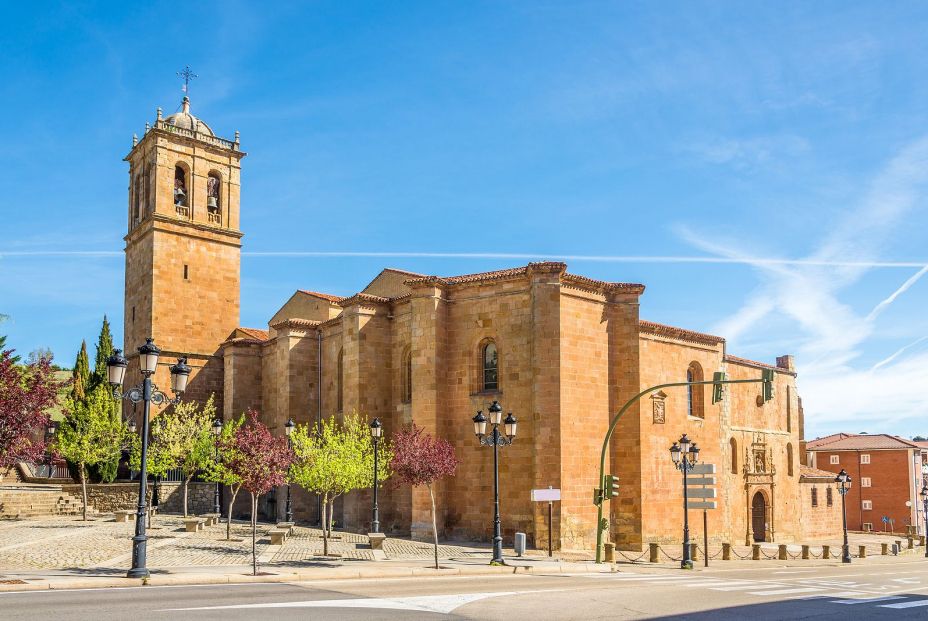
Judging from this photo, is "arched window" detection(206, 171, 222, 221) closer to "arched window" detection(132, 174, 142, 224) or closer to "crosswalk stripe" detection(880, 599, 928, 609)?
"arched window" detection(132, 174, 142, 224)

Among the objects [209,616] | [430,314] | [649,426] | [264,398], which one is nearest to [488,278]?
[430,314]

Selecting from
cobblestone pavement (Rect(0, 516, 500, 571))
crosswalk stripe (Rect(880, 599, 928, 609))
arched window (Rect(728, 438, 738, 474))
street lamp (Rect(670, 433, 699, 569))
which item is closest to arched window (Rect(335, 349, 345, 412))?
cobblestone pavement (Rect(0, 516, 500, 571))

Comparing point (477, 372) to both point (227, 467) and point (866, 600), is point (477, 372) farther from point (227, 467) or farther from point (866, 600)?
point (866, 600)

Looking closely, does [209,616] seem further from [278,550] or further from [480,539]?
[480,539]

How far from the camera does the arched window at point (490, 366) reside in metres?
32.8

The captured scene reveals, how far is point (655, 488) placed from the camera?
34562 millimetres

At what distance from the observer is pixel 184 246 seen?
1839 inches

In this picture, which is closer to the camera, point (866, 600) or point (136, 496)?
point (866, 600)

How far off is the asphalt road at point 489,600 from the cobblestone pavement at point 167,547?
4911 mm

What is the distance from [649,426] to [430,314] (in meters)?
10.5

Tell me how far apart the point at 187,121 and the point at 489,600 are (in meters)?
40.4

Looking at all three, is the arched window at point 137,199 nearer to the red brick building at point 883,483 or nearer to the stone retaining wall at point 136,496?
the stone retaining wall at point 136,496

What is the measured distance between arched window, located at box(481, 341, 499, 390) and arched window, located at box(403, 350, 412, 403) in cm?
386

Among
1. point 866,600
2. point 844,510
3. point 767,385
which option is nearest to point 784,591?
point 866,600
